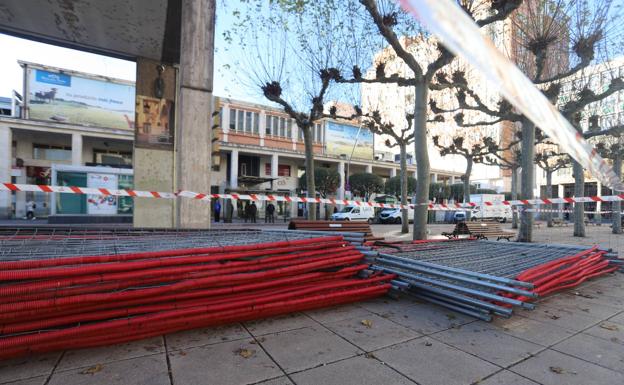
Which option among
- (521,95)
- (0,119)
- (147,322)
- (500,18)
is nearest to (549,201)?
(500,18)

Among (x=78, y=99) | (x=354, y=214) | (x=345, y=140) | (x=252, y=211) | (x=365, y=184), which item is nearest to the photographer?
(x=252, y=211)

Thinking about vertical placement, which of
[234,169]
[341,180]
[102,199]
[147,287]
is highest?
[234,169]

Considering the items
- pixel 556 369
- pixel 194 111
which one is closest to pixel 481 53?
pixel 556 369

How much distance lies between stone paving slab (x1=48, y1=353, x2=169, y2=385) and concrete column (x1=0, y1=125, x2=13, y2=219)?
95.5ft

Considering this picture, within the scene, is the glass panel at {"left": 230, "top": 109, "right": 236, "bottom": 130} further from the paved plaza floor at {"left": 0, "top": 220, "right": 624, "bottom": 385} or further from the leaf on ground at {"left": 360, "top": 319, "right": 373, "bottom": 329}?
the leaf on ground at {"left": 360, "top": 319, "right": 373, "bottom": 329}

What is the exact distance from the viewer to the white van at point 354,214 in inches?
1071

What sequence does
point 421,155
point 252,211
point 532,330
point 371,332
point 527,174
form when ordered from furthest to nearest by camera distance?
point 252,211, point 527,174, point 421,155, point 532,330, point 371,332

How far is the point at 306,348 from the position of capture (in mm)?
2584

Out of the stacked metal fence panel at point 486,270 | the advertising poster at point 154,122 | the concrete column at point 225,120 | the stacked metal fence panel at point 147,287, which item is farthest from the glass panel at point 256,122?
the stacked metal fence panel at point 147,287

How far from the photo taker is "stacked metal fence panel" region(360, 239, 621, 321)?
134 inches

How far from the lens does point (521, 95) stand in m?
1.37

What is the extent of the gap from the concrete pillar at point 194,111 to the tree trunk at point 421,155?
5.73 metres

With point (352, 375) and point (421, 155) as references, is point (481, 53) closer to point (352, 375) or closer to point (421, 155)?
point (352, 375)

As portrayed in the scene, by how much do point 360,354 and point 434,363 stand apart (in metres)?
0.52
